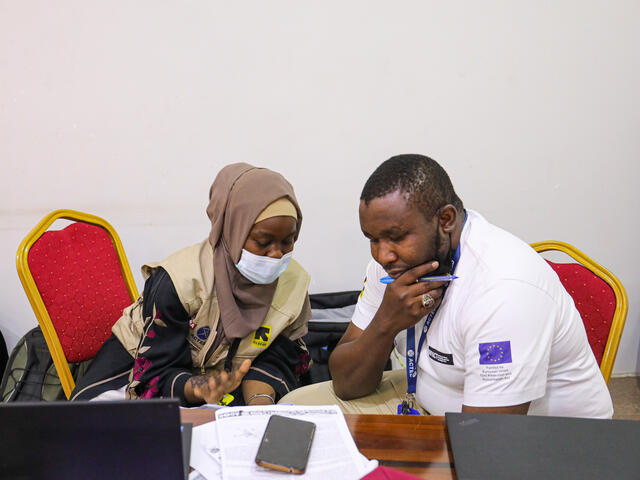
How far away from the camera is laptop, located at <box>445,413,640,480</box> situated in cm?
85

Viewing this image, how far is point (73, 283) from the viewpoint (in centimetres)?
183

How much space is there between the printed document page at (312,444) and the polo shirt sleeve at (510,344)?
357 millimetres

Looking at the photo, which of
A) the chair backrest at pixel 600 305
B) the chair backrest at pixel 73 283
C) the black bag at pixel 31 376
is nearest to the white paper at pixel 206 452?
the chair backrest at pixel 73 283

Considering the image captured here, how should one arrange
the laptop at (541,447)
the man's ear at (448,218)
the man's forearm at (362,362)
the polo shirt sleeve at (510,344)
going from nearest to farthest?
the laptop at (541,447) < the polo shirt sleeve at (510,344) < the man's ear at (448,218) < the man's forearm at (362,362)

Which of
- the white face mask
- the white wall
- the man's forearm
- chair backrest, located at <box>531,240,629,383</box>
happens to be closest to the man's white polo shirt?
the man's forearm

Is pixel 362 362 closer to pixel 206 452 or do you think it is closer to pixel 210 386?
pixel 210 386

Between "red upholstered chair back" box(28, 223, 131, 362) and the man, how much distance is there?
3.49ft

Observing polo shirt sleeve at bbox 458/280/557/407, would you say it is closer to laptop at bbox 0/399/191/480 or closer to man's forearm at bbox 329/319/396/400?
man's forearm at bbox 329/319/396/400

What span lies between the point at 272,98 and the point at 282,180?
803 mm

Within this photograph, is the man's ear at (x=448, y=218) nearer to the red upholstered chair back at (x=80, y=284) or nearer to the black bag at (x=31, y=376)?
the red upholstered chair back at (x=80, y=284)

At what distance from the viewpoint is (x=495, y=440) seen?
93cm

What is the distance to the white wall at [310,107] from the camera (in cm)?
231

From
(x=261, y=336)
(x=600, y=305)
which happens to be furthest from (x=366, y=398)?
(x=600, y=305)

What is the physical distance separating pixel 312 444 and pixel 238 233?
87cm
